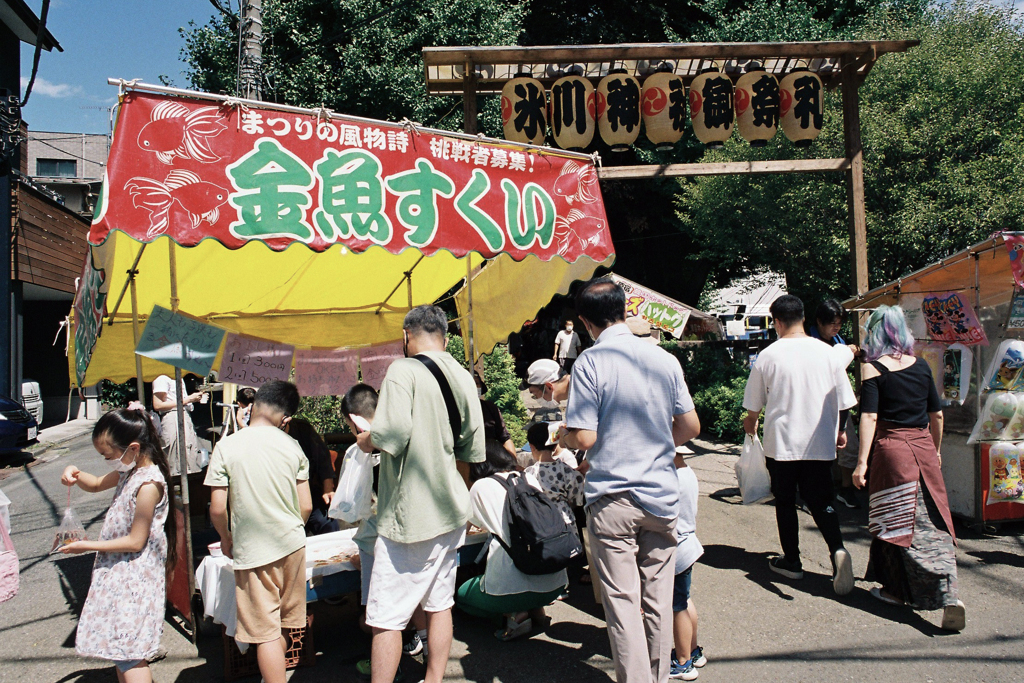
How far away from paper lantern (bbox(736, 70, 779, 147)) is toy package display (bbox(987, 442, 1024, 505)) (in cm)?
423

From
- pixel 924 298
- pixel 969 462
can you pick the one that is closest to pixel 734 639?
pixel 969 462

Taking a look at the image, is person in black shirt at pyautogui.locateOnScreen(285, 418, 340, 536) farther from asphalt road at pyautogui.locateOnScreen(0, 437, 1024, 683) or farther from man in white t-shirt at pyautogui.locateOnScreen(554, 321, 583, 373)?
man in white t-shirt at pyautogui.locateOnScreen(554, 321, 583, 373)

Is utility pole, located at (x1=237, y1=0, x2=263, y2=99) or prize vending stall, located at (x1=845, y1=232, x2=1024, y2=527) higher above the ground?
utility pole, located at (x1=237, y1=0, x2=263, y2=99)

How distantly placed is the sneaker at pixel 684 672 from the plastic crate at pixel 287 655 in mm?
2024

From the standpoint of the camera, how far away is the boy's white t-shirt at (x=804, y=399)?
4.38m

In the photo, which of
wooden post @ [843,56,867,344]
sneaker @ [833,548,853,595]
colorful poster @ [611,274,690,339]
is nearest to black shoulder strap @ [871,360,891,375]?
sneaker @ [833,548,853,595]

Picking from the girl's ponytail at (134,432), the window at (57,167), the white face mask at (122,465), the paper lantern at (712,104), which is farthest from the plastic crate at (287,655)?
the window at (57,167)

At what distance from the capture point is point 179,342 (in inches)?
163

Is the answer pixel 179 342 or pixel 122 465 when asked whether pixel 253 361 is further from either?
pixel 122 465

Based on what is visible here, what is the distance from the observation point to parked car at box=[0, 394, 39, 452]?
35.8ft

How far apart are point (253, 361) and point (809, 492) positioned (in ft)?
14.1

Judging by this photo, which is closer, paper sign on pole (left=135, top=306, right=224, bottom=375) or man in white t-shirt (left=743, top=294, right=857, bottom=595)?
paper sign on pole (left=135, top=306, right=224, bottom=375)

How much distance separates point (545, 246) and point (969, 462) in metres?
4.15

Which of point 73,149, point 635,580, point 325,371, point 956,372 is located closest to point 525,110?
point 325,371
